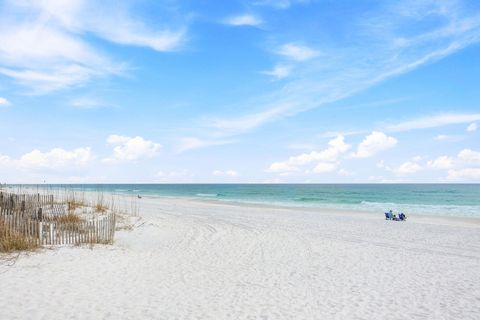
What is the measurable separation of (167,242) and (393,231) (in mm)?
10446

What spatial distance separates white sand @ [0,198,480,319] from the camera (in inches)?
254

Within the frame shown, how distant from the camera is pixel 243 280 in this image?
27.6ft

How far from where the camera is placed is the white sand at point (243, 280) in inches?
254

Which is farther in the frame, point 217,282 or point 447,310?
point 217,282

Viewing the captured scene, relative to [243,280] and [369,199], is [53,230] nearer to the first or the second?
[243,280]

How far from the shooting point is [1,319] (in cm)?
574

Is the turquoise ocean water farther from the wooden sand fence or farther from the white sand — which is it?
the white sand

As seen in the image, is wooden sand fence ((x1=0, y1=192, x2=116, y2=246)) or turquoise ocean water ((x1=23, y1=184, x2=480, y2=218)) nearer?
wooden sand fence ((x1=0, y1=192, x2=116, y2=246))

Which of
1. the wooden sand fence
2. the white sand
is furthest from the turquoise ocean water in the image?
the white sand

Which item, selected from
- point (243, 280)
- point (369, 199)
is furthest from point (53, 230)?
point (369, 199)

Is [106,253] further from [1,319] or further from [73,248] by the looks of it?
[1,319]

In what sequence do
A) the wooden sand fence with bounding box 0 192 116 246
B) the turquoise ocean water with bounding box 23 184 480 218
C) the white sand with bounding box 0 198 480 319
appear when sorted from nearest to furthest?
the white sand with bounding box 0 198 480 319 < the wooden sand fence with bounding box 0 192 116 246 < the turquoise ocean water with bounding box 23 184 480 218

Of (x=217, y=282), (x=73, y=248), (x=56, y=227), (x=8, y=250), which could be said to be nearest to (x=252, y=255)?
(x=217, y=282)

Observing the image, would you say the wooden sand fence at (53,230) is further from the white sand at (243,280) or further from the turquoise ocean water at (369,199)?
the turquoise ocean water at (369,199)
